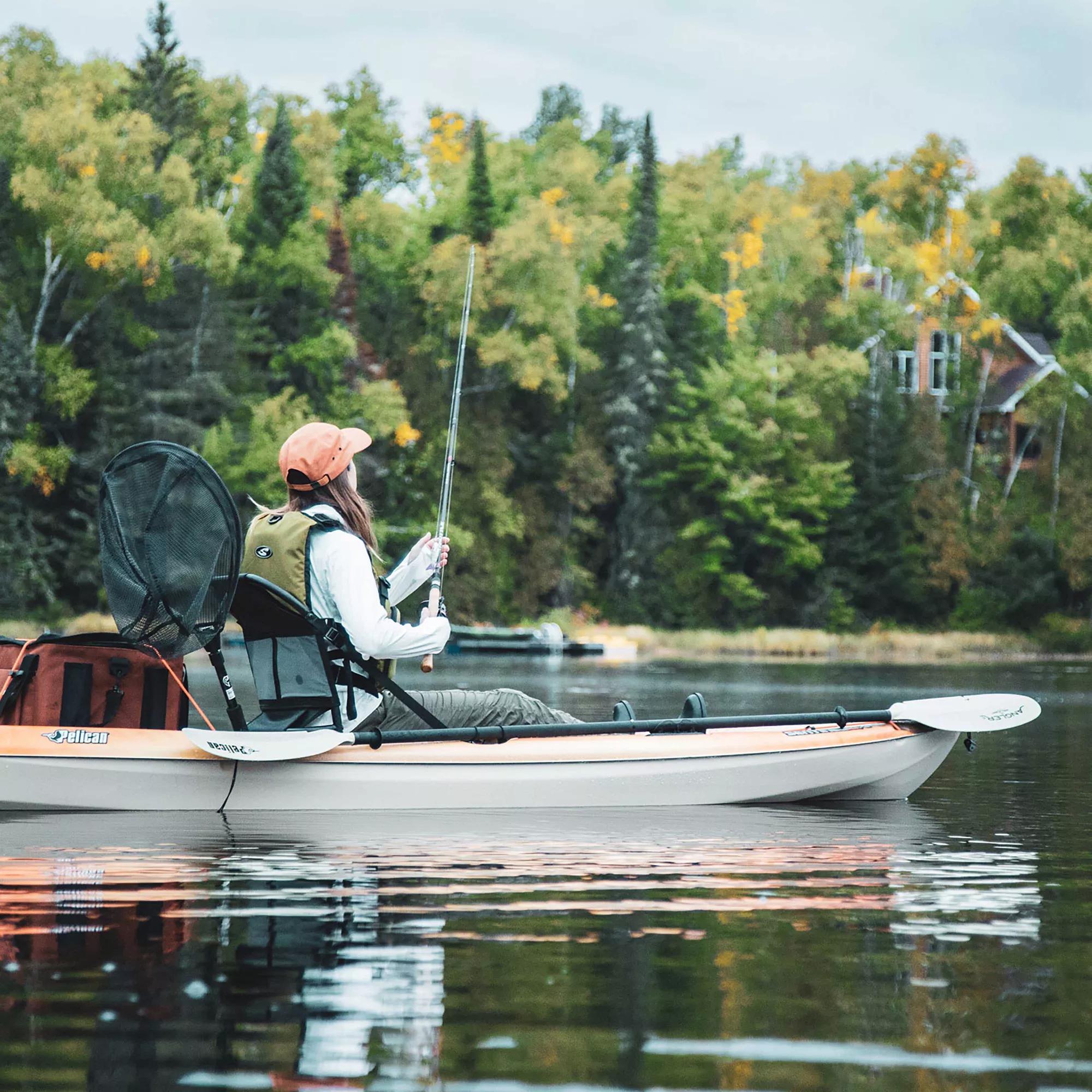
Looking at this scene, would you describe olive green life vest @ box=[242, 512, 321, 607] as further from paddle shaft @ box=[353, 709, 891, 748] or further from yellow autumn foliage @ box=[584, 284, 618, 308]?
yellow autumn foliage @ box=[584, 284, 618, 308]

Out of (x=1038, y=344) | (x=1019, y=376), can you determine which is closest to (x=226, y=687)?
(x=1019, y=376)

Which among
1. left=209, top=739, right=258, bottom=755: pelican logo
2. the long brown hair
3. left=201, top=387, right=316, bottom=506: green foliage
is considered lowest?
left=209, top=739, right=258, bottom=755: pelican logo

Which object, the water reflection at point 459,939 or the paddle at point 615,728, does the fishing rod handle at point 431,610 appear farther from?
the water reflection at point 459,939

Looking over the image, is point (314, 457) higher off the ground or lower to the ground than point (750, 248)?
lower

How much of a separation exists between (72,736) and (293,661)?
1143 mm

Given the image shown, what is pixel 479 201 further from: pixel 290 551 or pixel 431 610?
pixel 290 551

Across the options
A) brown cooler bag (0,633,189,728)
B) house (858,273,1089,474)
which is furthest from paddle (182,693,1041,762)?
house (858,273,1089,474)

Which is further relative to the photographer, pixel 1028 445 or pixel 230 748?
pixel 1028 445

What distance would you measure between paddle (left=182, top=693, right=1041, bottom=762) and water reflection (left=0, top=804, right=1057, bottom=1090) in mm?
386

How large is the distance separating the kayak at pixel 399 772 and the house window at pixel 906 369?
45.6 metres

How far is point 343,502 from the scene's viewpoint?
7781mm

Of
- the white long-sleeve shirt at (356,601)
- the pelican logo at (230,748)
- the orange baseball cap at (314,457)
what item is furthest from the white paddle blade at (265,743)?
the orange baseball cap at (314,457)

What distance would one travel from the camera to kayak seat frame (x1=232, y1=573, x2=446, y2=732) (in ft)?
25.6

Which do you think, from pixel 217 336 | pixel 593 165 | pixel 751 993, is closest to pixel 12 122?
pixel 217 336
